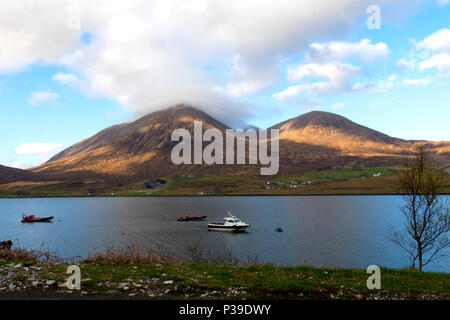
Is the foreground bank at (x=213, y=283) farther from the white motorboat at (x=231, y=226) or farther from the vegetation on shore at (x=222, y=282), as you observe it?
the white motorboat at (x=231, y=226)

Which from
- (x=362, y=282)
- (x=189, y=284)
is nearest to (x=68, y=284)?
(x=189, y=284)

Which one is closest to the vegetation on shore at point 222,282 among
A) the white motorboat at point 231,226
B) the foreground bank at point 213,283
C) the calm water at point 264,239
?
the foreground bank at point 213,283

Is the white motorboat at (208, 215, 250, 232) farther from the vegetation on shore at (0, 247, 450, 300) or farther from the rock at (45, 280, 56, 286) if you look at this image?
the rock at (45, 280, 56, 286)

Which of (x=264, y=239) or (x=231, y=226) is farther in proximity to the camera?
(x=231, y=226)

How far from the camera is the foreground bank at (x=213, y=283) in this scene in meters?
12.6

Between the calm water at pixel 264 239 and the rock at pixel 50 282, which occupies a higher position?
the rock at pixel 50 282

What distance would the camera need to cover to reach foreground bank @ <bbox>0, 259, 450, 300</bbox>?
12.6m

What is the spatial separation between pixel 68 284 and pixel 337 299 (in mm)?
10909

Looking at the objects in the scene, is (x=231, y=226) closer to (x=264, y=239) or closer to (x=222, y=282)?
(x=264, y=239)

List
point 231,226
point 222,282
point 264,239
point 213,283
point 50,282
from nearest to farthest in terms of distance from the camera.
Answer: point 50,282
point 213,283
point 222,282
point 264,239
point 231,226

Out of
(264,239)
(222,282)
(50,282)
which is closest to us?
(50,282)

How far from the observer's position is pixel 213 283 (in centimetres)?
1409

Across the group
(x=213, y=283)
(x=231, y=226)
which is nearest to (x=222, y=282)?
(x=213, y=283)
